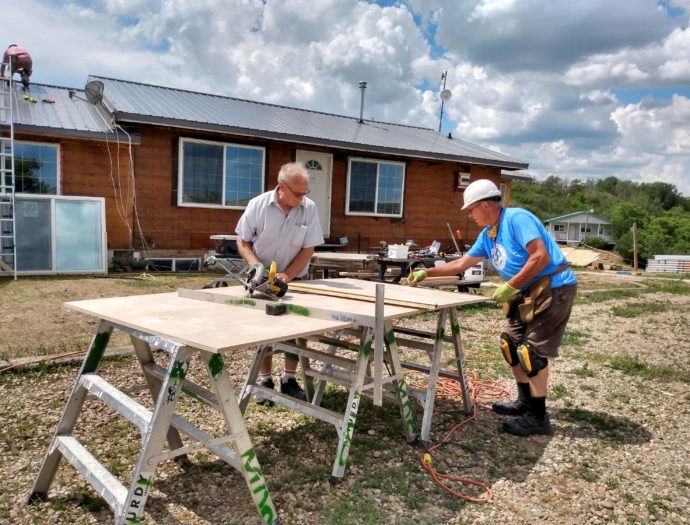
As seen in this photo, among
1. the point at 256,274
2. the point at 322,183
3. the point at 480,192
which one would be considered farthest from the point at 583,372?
the point at 322,183

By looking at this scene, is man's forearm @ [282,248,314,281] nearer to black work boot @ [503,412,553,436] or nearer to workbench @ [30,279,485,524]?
workbench @ [30,279,485,524]

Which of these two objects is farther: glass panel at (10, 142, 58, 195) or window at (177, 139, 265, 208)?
window at (177, 139, 265, 208)

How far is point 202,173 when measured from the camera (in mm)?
10508

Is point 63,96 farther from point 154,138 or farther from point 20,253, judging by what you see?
point 20,253

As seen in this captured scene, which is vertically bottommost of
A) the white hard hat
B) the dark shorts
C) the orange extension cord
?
the orange extension cord

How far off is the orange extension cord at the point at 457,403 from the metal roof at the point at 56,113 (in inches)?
310

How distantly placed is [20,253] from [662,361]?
381 inches

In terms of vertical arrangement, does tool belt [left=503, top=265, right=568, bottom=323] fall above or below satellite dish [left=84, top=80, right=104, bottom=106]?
below

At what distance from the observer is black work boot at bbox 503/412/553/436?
348 centimetres

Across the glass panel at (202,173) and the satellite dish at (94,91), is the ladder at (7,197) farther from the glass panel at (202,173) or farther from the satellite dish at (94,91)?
the glass panel at (202,173)

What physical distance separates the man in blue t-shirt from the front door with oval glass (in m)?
8.69

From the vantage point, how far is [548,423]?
3.57 meters

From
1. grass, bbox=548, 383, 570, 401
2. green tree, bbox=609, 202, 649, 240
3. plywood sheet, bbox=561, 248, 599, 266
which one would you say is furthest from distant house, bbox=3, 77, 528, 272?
green tree, bbox=609, 202, 649, 240

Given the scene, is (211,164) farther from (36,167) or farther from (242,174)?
(36,167)
